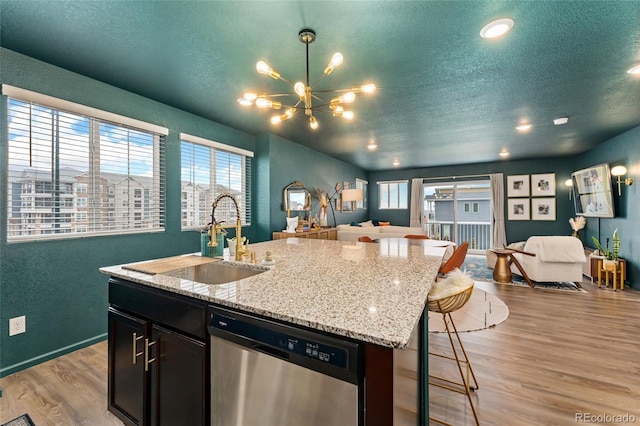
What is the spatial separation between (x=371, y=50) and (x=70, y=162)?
2.77 meters

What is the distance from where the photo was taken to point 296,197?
15.8 ft

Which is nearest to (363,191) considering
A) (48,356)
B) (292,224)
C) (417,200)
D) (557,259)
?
(417,200)

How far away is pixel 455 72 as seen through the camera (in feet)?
7.83

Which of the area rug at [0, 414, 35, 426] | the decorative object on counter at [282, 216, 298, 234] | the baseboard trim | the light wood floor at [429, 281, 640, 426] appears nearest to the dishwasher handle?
the light wood floor at [429, 281, 640, 426]

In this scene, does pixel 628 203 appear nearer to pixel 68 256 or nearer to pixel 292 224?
pixel 292 224

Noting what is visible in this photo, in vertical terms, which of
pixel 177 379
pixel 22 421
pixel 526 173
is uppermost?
pixel 526 173

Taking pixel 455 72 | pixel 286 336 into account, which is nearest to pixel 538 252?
pixel 455 72

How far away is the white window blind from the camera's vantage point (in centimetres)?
210

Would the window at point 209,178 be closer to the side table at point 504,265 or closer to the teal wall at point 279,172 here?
the teal wall at point 279,172

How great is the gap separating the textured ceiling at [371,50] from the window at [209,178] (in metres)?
0.48

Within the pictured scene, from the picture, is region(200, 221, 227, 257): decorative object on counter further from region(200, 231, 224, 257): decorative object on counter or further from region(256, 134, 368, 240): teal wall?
region(256, 134, 368, 240): teal wall

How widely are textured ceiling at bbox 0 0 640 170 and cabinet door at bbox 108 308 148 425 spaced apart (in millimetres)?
1876

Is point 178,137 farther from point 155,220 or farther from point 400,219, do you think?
point 400,219

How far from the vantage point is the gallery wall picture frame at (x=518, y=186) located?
22.2 feet
